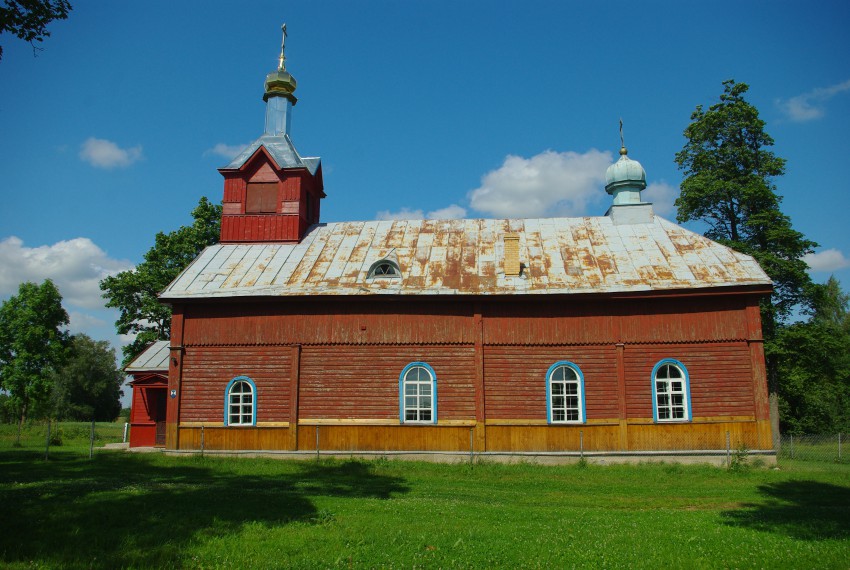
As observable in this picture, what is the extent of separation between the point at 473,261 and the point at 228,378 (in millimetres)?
9040

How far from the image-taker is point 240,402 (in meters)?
20.5

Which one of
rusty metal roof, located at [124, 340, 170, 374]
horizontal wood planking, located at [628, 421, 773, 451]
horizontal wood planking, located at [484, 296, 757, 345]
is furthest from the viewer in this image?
rusty metal roof, located at [124, 340, 170, 374]

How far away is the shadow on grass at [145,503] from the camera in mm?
8477

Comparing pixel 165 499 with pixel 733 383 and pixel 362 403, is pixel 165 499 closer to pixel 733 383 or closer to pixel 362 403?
pixel 362 403

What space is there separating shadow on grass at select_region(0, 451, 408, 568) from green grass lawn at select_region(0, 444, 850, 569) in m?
0.03

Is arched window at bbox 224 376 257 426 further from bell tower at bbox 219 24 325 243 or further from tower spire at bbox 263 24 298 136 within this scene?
tower spire at bbox 263 24 298 136

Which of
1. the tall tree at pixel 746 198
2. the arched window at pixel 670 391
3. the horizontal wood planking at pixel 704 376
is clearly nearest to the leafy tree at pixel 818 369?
the tall tree at pixel 746 198

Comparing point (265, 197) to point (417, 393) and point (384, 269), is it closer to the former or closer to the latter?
point (384, 269)

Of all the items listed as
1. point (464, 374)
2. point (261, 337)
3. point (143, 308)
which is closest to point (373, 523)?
point (464, 374)

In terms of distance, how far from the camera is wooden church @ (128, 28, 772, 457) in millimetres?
19188

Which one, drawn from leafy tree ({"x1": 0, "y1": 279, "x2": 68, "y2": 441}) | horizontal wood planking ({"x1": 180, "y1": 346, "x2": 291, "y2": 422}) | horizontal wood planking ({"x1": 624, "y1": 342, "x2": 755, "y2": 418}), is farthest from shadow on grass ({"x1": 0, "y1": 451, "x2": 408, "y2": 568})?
leafy tree ({"x1": 0, "y1": 279, "x2": 68, "y2": 441})

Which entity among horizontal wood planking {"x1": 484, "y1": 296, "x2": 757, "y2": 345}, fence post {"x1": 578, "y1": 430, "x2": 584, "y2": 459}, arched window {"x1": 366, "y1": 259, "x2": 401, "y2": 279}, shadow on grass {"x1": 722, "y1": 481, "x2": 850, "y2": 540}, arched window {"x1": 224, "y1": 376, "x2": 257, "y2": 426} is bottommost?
shadow on grass {"x1": 722, "y1": 481, "x2": 850, "y2": 540}

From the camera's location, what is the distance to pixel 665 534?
9.72m

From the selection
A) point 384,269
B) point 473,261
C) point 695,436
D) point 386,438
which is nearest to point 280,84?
point 384,269
